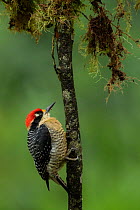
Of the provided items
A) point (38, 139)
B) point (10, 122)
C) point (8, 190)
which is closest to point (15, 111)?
point (10, 122)

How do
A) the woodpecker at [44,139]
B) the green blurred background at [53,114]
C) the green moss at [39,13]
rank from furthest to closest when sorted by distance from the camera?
the green blurred background at [53,114] < the woodpecker at [44,139] < the green moss at [39,13]

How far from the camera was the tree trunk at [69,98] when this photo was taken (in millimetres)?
4312

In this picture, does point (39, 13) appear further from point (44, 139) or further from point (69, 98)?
point (44, 139)

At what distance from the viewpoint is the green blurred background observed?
6207 millimetres

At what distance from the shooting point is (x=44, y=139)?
4.82 metres

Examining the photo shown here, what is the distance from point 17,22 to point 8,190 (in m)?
2.38

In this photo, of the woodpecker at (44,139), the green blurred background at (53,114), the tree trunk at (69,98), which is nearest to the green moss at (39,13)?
the tree trunk at (69,98)

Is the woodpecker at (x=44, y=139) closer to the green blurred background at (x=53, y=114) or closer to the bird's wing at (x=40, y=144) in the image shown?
the bird's wing at (x=40, y=144)

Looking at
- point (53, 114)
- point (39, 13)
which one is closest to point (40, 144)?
point (39, 13)

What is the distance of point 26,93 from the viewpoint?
21.2 feet

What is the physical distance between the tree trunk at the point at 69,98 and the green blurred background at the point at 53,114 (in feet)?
5.37

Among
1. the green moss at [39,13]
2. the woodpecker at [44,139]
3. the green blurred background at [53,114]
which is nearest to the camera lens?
the green moss at [39,13]

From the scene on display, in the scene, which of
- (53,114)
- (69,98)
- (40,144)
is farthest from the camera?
(53,114)

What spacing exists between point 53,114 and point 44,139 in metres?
1.37
